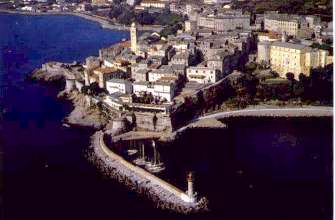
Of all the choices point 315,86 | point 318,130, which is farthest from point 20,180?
point 315,86

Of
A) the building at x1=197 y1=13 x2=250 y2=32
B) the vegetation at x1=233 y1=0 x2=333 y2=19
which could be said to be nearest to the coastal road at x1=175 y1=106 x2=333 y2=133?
the building at x1=197 y1=13 x2=250 y2=32

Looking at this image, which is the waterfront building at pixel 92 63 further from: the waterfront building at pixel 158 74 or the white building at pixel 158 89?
the white building at pixel 158 89

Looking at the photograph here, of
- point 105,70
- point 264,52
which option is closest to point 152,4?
point 264,52

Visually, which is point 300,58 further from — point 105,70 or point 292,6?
point 292,6

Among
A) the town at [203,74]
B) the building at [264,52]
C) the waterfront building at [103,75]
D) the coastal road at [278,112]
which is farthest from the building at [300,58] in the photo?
the waterfront building at [103,75]

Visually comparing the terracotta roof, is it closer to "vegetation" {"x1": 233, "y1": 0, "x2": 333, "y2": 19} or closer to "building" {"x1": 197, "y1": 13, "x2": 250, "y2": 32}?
"building" {"x1": 197, "y1": 13, "x2": 250, "y2": 32}
